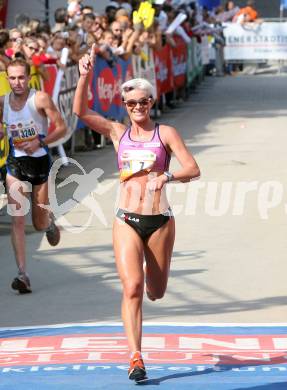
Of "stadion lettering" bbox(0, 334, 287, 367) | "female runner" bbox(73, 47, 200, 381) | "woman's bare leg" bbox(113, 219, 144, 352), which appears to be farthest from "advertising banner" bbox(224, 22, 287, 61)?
"woman's bare leg" bbox(113, 219, 144, 352)

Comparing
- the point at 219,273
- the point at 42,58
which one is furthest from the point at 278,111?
the point at 219,273

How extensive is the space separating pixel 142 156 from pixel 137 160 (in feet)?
0.14

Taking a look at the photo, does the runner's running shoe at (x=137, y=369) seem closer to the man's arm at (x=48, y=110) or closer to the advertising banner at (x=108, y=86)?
the man's arm at (x=48, y=110)

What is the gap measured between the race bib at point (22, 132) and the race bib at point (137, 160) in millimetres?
2791

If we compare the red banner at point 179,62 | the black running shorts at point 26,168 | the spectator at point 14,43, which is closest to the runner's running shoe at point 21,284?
the black running shorts at point 26,168

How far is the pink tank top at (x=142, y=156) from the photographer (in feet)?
26.0

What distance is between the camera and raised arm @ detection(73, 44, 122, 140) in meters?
8.07

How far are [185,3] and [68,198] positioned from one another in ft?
70.6

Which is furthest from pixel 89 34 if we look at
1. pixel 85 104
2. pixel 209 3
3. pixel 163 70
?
pixel 209 3

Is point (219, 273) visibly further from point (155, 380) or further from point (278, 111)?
point (278, 111)

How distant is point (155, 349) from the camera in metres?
8.52

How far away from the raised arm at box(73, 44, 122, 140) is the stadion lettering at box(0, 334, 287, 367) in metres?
1.50

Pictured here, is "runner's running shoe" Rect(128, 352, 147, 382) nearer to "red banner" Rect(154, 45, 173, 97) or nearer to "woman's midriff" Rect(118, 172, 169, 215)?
"woman's midriff" Rect(118, 172, 169, 215)

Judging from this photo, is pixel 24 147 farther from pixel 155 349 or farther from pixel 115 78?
pixel 115 78
